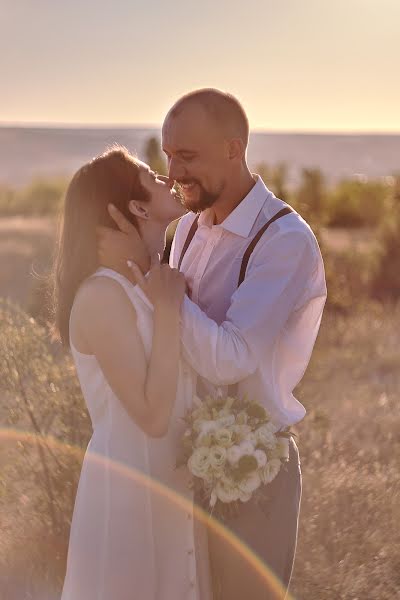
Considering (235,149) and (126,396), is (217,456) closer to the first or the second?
(126,396)

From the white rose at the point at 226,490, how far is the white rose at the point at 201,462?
0.07m

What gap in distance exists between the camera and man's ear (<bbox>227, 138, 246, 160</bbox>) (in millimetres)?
3744

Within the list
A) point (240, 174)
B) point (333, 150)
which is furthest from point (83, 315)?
point (333, 150)

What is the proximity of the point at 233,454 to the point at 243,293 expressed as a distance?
53 centimetres

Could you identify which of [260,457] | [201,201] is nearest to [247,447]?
[260,457]

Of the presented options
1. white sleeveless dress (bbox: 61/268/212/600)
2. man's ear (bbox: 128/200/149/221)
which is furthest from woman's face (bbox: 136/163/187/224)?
white sleeveless dress (bbox: 61/268/212/600)

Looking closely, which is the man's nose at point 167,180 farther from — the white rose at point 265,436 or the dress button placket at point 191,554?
the dress button placket at point 191,554

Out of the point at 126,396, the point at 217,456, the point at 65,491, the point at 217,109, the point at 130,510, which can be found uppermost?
the point at 217,109

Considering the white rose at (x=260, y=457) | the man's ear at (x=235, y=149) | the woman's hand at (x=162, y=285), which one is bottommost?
the white rose at (x=260, y=457)

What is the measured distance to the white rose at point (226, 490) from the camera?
326cm

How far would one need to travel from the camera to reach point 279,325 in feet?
11.2

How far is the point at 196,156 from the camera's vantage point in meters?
3.70

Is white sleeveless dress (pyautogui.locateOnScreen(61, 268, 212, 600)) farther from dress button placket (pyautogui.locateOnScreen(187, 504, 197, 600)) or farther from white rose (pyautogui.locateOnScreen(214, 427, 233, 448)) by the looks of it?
white rose (pyautogui.locateOnScreen(214, 427, 233, 448))

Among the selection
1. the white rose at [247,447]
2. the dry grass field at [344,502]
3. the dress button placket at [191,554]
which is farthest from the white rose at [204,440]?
the dry grass field at [344,502]
